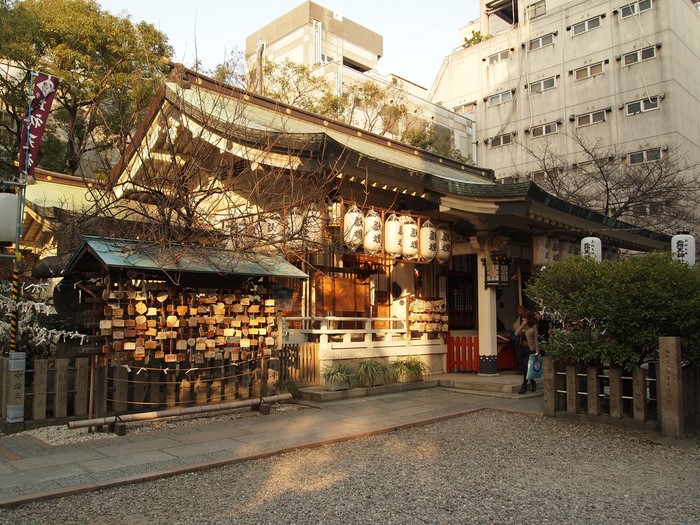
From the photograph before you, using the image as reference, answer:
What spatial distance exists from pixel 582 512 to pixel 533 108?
40397 mm

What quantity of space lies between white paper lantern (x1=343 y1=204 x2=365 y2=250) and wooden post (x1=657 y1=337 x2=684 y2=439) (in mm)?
6107

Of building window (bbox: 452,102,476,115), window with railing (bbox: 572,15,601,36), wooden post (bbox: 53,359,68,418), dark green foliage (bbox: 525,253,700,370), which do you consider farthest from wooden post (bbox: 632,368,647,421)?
building window (bbox: 452,102,476,115)

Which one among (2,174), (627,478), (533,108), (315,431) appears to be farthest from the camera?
(533,108)

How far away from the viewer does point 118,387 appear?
8258mm

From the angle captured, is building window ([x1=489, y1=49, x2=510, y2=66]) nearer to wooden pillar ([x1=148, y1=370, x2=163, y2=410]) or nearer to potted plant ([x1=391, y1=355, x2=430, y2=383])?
potted plant ([x1=391, y1=355, x2=430, y2=383])

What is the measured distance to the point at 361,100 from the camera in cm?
3350

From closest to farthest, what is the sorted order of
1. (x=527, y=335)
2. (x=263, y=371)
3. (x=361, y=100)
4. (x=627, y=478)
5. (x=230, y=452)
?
(x=627, y=478) → (x=230, y=452) → (x=263, y=371) → (x=527, y=335) → (x=361, y=100)

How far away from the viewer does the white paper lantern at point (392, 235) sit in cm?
1253

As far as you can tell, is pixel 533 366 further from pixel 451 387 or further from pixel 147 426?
pixel 147 426

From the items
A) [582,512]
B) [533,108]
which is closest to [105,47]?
[582,512]

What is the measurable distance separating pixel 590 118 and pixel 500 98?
8262 millimetres

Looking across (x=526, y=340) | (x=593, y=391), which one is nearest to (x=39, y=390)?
(x=593, y=391)

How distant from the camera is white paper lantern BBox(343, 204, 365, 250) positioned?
11.8 m

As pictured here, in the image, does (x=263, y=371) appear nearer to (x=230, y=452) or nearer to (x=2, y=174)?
(x=230, y=452)
